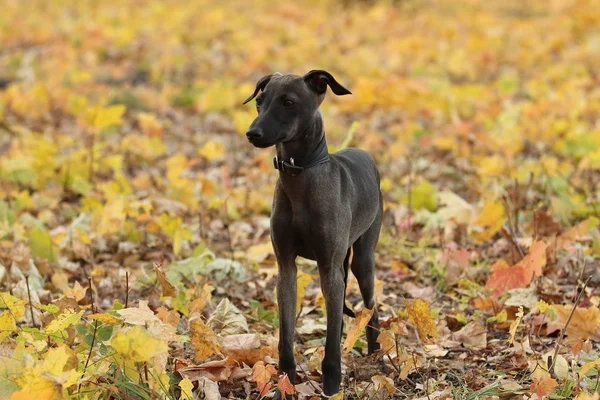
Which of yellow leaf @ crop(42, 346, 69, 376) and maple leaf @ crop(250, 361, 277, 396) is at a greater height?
yellow leaf @ crop(42, 346, 69, 376)

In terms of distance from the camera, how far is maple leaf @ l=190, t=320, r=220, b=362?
122 inches

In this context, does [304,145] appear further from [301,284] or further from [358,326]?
[301,284]

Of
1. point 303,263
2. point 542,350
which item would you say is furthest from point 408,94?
point 542,350

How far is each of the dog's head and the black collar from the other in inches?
4.6

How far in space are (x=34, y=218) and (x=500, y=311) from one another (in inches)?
133

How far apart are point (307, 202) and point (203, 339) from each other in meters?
0.68

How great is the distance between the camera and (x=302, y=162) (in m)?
3.03

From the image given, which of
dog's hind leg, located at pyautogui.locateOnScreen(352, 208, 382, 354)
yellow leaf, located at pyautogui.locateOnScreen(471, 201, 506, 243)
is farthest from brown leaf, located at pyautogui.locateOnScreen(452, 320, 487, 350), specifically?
yellow leaf, located at pyautogui.locateOnScreen(471, 201, 506, 243)

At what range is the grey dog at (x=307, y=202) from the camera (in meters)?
2.91

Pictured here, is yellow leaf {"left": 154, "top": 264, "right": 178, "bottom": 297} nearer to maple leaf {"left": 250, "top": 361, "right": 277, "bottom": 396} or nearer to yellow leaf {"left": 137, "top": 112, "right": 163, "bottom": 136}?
maple leaf {"left": 250, "top": 361, "right": 277, "bottom": 396}

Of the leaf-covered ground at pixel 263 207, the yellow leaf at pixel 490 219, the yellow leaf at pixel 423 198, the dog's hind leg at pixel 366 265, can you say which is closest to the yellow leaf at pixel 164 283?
the leaf-covered ground at pixel 263 207

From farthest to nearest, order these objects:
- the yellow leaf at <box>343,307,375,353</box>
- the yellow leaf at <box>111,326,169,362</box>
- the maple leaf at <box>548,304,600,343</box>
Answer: the maple leaf at <box>548,304,600,343</box>, the yellow leaf at <box>343,307,375,353</box>, the yellow leaf at <box>111,326,169,362</box>

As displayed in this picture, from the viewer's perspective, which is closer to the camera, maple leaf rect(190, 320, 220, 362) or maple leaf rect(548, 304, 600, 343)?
maple leaf rect(190, 320, 220, 362)

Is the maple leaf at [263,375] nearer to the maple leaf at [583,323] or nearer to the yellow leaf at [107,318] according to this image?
the yellow leaf at [107,318]
